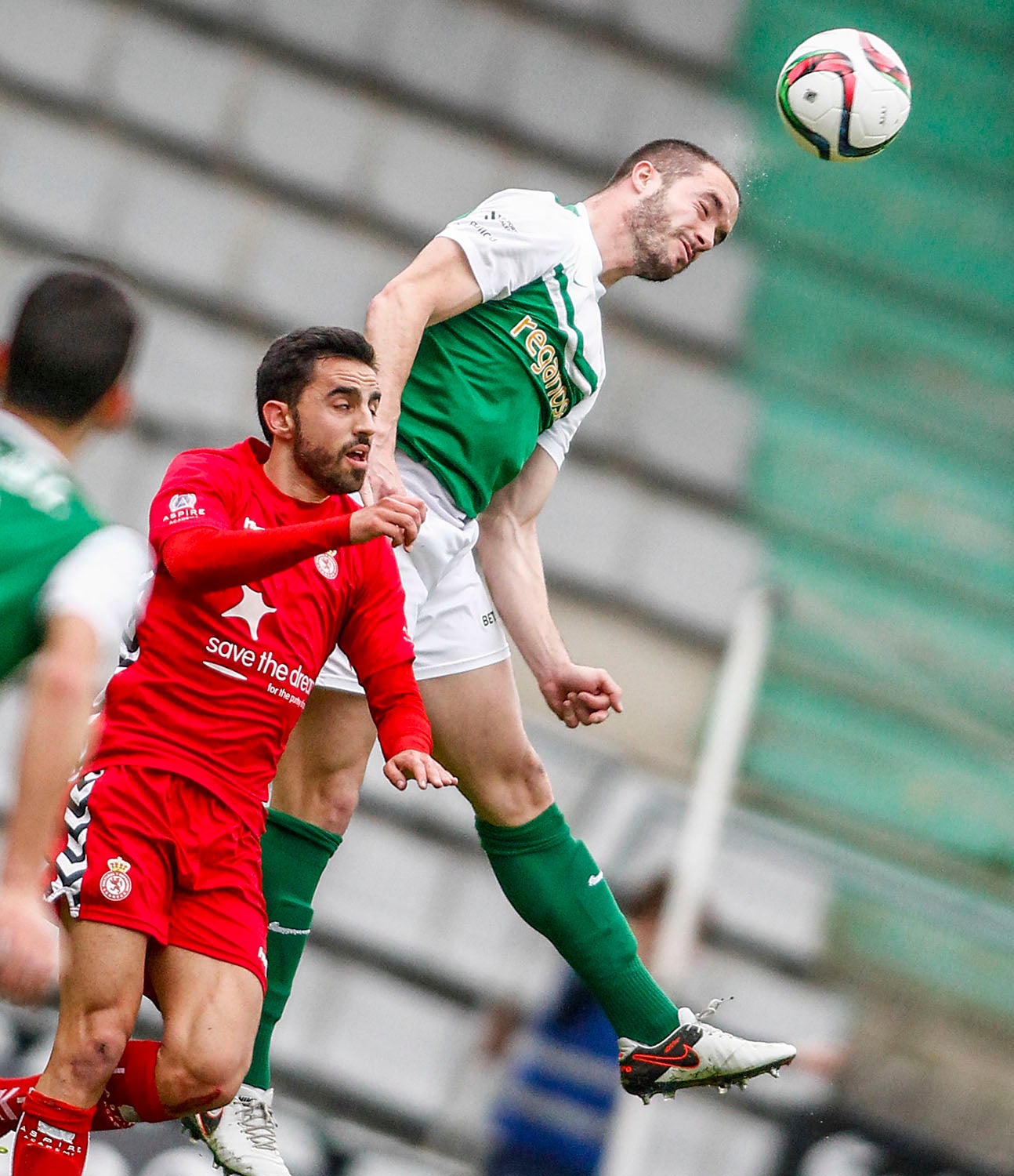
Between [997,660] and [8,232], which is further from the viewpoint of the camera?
[997,660]

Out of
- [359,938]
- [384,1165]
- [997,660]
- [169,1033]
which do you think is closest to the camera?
[169,1033]

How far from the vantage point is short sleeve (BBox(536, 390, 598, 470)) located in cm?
338

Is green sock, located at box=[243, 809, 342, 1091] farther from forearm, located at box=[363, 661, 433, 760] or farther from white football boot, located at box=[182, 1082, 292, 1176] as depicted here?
forearm, located at box=[363, 661, 433, 760]

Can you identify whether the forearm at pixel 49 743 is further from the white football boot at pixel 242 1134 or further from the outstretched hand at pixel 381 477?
the white football boot at pixel 242 1134

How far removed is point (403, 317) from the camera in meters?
2.96

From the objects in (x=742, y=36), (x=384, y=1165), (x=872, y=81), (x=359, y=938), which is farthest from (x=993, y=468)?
(x=872, y=81)

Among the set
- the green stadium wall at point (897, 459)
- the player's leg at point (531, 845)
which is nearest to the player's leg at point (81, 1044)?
the player's leg at point (531, 845)

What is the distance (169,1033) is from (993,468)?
26.0 feet

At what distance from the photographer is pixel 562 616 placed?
902cm

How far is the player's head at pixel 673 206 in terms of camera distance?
319cm

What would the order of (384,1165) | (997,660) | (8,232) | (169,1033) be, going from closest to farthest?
(169,1033) → (384,1165) → (8,232) → (997,660)

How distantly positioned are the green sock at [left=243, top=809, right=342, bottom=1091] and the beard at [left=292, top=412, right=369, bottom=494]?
0.63 m

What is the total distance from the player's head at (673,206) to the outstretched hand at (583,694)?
751 mm

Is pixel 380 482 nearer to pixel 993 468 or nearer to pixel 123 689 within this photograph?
pixel 123 689
